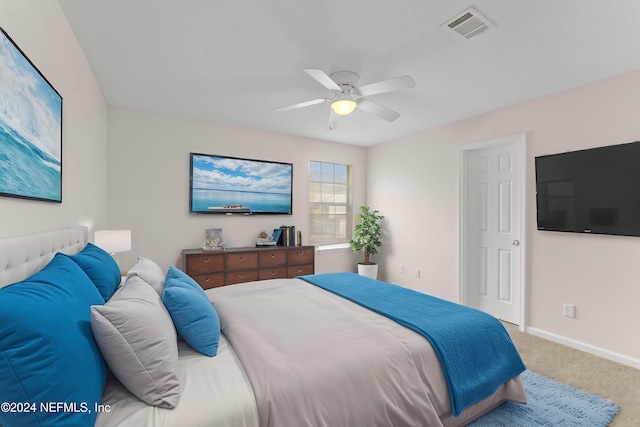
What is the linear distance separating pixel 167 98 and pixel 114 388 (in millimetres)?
2976

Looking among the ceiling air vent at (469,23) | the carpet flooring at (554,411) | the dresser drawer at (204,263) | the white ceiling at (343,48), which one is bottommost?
the carpet flooring at (554,411)

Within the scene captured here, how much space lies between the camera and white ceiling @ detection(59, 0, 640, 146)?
184cm

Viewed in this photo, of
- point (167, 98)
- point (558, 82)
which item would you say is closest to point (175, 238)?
point (167, 98)

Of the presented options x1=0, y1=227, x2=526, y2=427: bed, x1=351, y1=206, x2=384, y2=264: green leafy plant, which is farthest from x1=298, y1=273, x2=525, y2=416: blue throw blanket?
x1=351, y1=206, x2=384, y2=264: green leafy plant

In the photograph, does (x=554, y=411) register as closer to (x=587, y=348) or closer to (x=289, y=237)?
(x=587, y=348)

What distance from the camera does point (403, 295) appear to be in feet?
7.91

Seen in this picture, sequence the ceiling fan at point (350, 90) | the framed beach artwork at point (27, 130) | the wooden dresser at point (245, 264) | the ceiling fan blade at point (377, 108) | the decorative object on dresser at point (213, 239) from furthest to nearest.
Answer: the decorative object on dresser at point (213, 239) < the wooden dresser at point (245, 264) < the ceiling fan blade at point (377, 108) < the ceiling fan at point (350, 90) < the framed beach artwork at point (27, 130)

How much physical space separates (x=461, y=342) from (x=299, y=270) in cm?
288

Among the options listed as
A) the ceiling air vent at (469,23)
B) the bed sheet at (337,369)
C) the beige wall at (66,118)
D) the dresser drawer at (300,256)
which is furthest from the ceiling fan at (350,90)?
the dresser drawer at (300,256)

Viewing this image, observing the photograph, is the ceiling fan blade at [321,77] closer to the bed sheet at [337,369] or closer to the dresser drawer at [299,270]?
the bed sheet at [337,369]

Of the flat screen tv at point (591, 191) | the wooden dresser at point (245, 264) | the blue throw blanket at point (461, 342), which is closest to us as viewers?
the blue throw blanket at point (461, 342)

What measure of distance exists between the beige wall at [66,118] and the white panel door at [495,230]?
→ 413 cm

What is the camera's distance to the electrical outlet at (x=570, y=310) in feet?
9.66

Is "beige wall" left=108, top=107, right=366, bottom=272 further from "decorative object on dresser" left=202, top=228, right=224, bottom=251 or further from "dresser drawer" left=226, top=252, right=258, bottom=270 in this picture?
"dresser drawer" left=226, top=252, right=258, bottom=270
